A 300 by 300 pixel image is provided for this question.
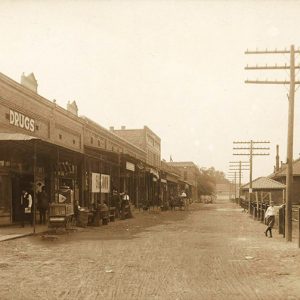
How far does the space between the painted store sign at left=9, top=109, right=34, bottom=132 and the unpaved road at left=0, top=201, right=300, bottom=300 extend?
25.7ft

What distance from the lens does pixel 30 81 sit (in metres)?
27.9

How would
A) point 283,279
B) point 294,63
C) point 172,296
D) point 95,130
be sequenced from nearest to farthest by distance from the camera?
point 172,296, point 283,279, point 294,63, point 95,130

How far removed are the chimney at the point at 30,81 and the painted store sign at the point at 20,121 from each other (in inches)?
95.8

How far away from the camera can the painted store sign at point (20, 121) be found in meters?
23.3

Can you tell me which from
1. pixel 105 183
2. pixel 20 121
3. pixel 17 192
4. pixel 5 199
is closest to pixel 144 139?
pixel 105 183

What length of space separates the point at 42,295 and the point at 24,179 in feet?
A: 58.3

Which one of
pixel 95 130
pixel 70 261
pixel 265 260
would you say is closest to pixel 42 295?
pixel 70 261

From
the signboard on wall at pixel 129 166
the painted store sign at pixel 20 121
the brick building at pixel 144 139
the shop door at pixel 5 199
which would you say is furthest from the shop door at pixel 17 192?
the brick building at pixel 144 139

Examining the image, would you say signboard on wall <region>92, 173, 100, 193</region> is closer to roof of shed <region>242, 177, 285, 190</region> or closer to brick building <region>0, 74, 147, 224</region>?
brick building <region>0, 74, 147, 224</region>

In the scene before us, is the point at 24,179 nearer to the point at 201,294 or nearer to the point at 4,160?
the point at 4,160

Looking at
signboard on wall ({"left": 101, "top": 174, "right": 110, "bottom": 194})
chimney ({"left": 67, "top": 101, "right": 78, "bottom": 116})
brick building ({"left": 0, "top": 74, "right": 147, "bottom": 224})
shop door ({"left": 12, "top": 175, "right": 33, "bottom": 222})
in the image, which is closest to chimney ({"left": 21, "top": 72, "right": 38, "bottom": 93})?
brick building ({"left": 0, "top": 74, "right": 147, "bottom": 224})

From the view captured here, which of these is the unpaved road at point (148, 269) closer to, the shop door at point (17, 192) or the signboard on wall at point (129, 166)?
the shop door at point (17, 192)

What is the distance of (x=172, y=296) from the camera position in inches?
322

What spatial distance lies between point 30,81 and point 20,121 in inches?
173
